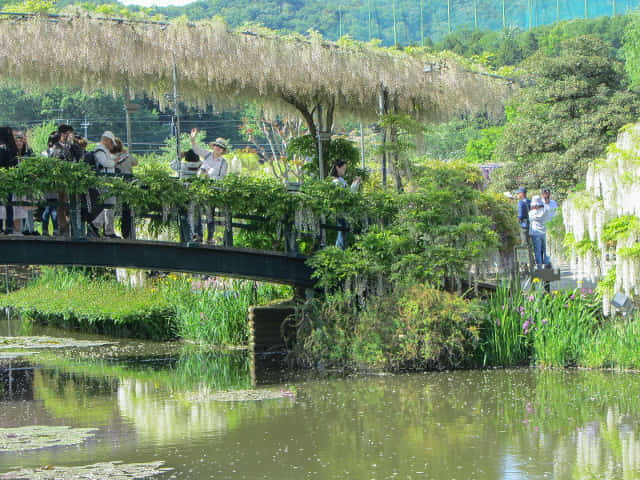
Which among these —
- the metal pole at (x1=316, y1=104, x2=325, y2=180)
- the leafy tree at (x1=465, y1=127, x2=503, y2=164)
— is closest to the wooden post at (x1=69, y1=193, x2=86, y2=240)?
the metal pole at (x1=316, y1=104, x2=325, y2=180)

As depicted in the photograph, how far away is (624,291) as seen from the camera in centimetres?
1183

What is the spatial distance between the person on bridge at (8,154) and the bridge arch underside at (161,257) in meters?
0.27

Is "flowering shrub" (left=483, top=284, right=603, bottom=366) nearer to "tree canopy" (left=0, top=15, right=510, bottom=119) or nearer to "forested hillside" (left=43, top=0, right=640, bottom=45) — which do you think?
"tree canopy" (left=0, top=15, right=510, bottom=119)

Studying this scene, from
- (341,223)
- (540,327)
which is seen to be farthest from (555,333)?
(341,223)

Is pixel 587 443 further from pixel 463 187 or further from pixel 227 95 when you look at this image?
pixel 227 95

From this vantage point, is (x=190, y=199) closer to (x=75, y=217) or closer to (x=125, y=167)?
(x=125, y=167)

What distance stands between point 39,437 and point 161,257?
4236 millimetres

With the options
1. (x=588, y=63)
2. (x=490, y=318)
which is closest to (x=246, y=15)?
(x=588, y=63)

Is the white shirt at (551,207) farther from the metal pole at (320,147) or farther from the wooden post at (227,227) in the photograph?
the wooden post at (227,227)

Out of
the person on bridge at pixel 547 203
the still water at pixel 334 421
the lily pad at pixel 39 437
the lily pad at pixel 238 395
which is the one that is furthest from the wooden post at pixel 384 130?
the lily pad at pixel 39 437

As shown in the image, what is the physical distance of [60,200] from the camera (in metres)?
11.8

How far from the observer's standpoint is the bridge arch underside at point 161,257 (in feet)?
38.8

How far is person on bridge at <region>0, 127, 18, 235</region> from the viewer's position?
11719 millimetres

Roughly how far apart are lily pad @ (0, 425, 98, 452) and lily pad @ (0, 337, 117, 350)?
7444 millimetres
